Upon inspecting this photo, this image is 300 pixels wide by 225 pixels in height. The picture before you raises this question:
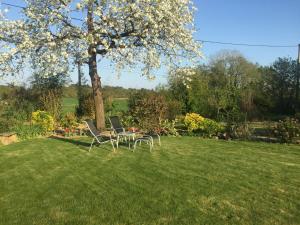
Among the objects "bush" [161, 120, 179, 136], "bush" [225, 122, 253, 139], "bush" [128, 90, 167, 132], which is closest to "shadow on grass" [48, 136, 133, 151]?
"bush" [128, 90, 167, 132]

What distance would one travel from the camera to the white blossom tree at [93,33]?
42.7ft

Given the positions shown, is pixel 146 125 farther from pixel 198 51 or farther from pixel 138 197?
pixel 138 197

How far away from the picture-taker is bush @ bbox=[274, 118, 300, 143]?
12.4 metres

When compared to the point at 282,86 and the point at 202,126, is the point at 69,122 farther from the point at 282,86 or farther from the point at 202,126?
the point at 282,86

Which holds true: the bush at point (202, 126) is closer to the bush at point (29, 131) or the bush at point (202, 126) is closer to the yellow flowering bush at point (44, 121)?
the yellow flowering bush at point (44, 121)

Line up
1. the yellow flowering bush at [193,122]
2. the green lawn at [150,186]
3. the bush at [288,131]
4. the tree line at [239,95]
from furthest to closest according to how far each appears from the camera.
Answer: the tree line at [239,95] → the yellow flowering bush at [193,122] → the bush at [288,131] → the green lawn at [150,186]

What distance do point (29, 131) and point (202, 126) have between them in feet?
20.6

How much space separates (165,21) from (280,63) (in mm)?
21749

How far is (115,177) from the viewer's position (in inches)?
294

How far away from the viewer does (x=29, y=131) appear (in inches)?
558

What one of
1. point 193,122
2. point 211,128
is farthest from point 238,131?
point 193,122

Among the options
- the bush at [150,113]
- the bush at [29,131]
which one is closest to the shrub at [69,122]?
the bush at [29,131]

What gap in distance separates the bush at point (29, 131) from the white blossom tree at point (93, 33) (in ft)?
6.78

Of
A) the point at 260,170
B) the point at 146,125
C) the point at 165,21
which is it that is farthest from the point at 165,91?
the point at 260,170
